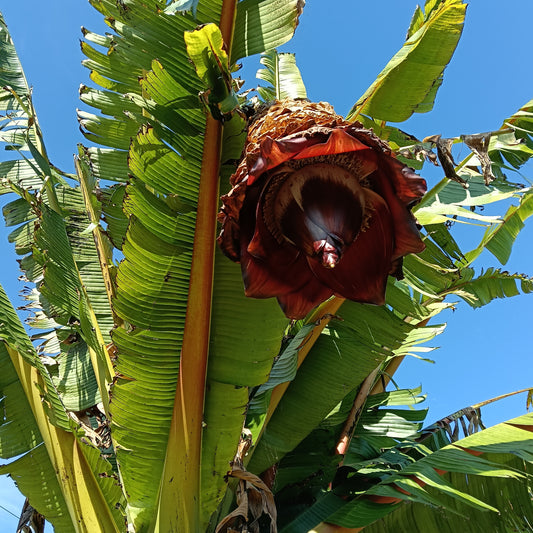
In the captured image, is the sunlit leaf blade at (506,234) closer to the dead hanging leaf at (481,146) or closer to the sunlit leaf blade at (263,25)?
the dead hanging leaf at (481,146)

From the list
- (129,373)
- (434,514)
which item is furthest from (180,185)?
(434,514)

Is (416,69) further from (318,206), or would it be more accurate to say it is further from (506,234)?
(506,234)

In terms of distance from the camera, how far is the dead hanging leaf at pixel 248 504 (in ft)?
5.76

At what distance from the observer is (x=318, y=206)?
1197mm

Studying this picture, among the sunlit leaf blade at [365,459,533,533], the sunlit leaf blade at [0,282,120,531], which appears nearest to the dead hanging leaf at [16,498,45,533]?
the sunlit leaf blade at [0,282,120,531]

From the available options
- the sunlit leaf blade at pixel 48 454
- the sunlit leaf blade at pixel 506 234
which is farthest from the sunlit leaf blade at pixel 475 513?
the sunlit leaf blade at pixel 48 454

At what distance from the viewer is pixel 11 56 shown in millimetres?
2660

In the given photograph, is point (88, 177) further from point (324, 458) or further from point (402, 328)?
Result: point (324, 458)

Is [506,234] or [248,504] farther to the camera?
[506,234]

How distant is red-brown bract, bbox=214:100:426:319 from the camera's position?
114cm

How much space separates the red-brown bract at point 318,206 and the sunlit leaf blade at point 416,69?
0.62 meters

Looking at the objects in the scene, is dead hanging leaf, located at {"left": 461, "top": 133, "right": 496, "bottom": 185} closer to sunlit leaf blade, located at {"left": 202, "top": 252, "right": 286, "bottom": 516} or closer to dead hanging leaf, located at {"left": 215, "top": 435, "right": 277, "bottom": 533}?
sunlit leaf blade, located at {"left": 202, "top": 252, "right": 286, "bottom": 516}

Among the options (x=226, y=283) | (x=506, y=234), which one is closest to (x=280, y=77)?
(x=506, y=234)

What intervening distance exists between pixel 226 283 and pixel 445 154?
0.80 meters
